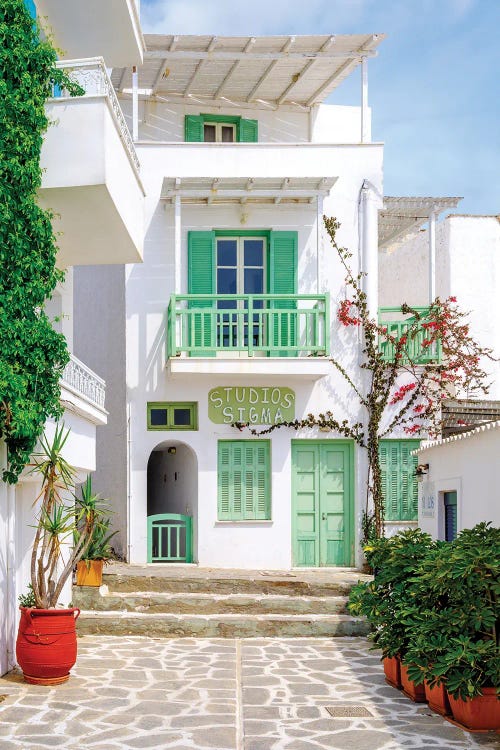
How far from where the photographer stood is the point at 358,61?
18.4 metres

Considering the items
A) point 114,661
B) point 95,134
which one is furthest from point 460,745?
point 95,134

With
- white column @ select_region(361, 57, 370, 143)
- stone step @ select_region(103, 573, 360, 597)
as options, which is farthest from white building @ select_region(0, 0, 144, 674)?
white column @ select_region(361, 57, 370, 143)

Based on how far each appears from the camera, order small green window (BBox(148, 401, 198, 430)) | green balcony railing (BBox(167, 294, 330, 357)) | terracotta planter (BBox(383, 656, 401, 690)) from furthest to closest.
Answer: small green window (BBox(148, 401, 198, 430)) → green balcony railing (BBox(167, 294, 330, 357)) → terracotta planter (BBox(383, 656, 401, 690))

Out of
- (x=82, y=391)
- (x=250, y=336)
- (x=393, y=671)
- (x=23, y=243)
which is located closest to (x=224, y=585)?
(x=82, y=391)

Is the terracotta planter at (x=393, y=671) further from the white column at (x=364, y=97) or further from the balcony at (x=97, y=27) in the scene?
the white column at (x=364, y=97)

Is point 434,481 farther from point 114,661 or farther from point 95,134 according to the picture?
point 95,134

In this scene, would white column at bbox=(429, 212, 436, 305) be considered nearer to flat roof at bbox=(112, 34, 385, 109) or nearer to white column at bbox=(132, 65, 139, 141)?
flat roof at bbox=(112, 34, 385, 109)

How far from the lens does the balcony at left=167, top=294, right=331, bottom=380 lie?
680 inches

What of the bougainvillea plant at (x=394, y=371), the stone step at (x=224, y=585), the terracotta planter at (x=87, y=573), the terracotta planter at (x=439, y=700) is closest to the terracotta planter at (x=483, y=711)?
the terracotta planter at (x=439, y=700)

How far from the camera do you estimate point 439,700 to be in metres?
9.64

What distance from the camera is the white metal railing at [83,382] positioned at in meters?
12.9

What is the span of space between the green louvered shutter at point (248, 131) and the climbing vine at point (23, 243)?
8.87 meters

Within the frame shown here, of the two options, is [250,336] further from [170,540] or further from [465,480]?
[465,480]

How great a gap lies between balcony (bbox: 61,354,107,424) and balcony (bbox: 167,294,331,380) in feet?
8.80
